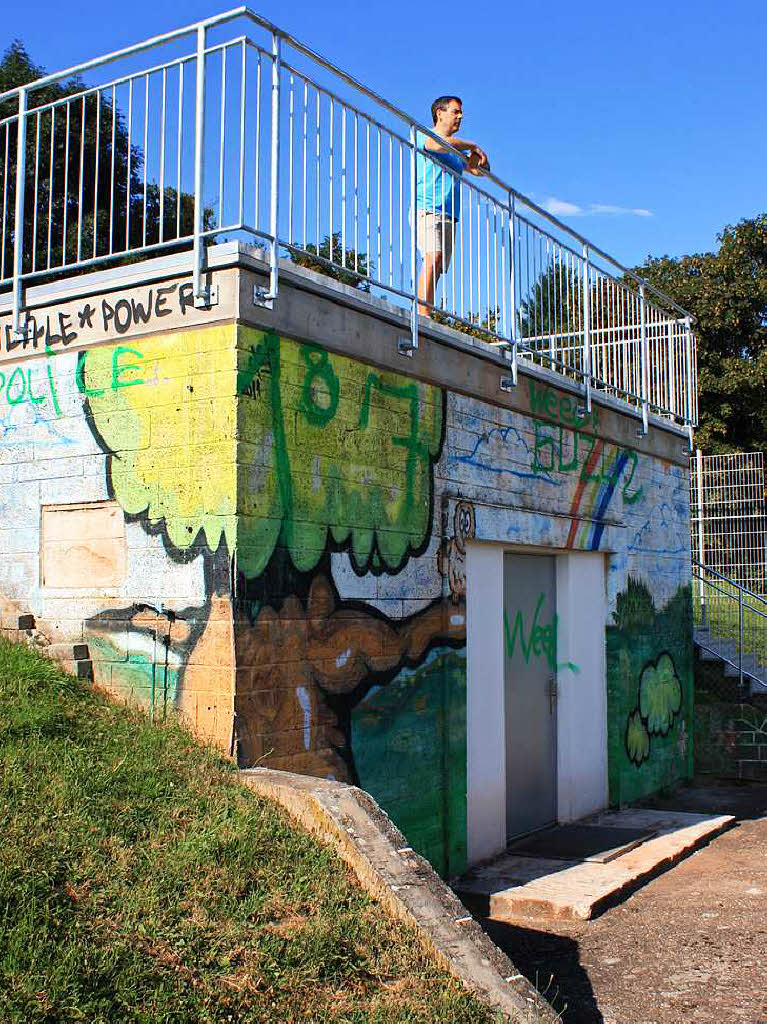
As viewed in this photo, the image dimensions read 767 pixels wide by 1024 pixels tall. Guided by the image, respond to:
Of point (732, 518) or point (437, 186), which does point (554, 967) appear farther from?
point (732, 518)

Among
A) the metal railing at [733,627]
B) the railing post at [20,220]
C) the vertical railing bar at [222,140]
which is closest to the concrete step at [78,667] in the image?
the railing post at [20,220]

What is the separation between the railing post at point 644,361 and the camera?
11641 mm

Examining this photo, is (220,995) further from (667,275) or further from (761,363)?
(667,275)

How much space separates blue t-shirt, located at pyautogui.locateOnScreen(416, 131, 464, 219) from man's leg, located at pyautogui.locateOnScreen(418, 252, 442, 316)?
13.4 inches

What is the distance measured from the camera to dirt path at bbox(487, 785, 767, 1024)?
573cm

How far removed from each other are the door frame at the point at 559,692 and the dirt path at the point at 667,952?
1.30m

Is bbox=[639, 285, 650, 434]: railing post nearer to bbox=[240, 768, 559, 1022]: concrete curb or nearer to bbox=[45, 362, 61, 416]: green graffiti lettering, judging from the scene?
bbox=[45, 362, 61, 416]: green graffiti lettering

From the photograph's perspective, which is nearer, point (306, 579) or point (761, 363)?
point (306, 579)

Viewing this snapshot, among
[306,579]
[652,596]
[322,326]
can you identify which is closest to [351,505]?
[306,579]

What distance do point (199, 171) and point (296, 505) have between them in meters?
1.95

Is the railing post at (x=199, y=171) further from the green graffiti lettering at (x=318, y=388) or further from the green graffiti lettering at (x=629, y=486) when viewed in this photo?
the green graffiti lettering at (x=629, y=486)

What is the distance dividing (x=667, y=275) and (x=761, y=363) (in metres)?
3.73

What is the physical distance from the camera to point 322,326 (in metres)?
6.67

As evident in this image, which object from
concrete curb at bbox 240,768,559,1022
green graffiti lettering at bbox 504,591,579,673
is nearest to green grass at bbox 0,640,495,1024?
concrete curb at bbox 240,768,559,1022
